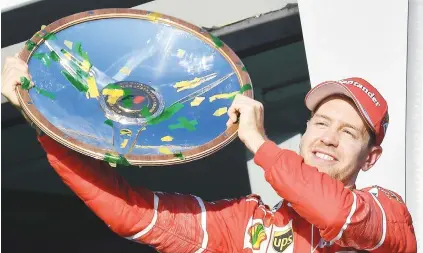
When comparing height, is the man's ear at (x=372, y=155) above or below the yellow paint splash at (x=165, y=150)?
below

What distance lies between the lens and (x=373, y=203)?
275 centimetres

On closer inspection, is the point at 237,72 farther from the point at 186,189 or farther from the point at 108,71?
the point at 186,189

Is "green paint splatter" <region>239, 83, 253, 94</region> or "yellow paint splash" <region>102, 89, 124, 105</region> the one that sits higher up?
"yellow paint splash" <region>102, 89, 124, 105</region>

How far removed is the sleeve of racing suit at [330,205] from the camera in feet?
8.60

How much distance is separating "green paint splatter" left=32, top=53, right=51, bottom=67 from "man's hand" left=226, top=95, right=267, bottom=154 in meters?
0.61

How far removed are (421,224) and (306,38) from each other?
94 centimetres

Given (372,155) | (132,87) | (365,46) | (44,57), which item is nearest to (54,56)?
(44,57)

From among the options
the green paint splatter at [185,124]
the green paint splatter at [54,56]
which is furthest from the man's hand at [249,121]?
the green paint splatter at [54,56]

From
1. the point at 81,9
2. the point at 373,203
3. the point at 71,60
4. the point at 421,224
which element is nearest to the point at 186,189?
the point at 81,9

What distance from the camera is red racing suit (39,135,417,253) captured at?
2.64m

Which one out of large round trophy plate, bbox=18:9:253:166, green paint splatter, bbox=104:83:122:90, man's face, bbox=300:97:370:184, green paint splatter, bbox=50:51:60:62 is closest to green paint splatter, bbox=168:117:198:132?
large round trophy plate, bbox=18:9:253:166

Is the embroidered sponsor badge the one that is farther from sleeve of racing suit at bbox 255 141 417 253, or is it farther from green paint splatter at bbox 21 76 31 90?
green paint splatter at bbox 21 76 31 90

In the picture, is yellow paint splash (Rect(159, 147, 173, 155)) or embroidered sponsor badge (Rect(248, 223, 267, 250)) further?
embroidered sponsor badge (Rect(248, 223, 267, 250))

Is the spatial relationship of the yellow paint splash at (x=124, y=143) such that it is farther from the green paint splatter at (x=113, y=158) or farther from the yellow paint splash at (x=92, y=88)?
the yellow paint splash at (x=92, y=88)
